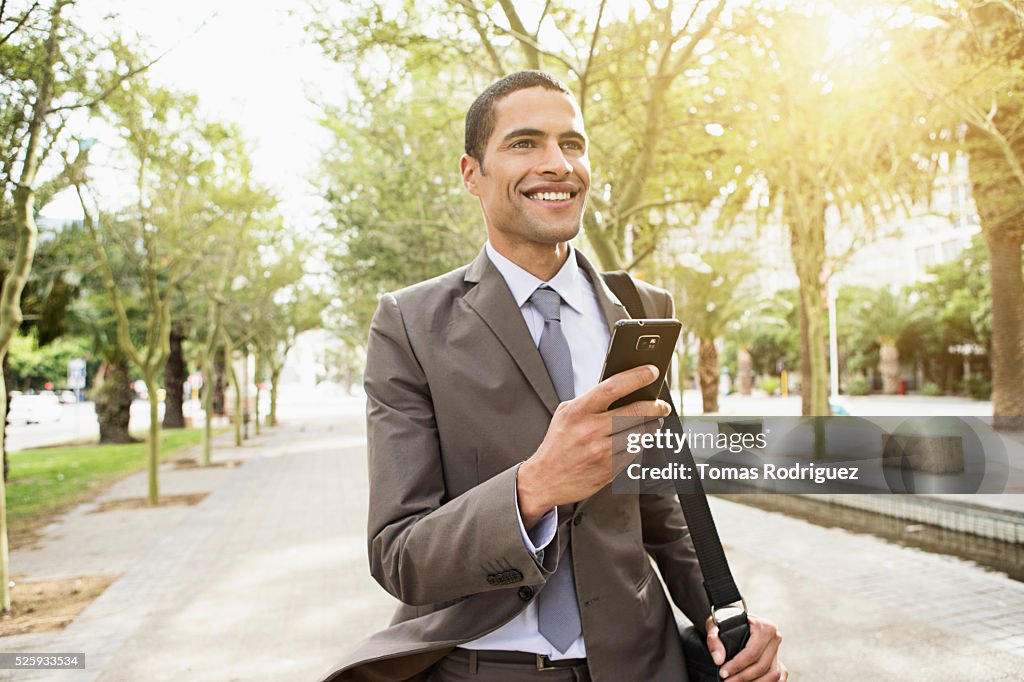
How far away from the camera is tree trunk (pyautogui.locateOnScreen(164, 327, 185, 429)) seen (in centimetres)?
2873

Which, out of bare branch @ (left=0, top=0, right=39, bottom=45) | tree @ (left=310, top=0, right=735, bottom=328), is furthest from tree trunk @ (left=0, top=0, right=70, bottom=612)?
tree @ (left=310, top=0, right=735, bottom=328)

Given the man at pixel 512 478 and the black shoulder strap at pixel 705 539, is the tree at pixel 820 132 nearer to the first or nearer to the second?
the man at pixel 512 478

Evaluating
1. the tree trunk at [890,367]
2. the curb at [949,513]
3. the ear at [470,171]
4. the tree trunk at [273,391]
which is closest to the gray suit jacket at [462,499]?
the ear at [470,171]

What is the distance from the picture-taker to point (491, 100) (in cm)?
170

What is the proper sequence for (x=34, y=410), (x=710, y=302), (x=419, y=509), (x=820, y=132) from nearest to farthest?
(x=419, y=509) → (x=820, y=132) → (x=710, y=302) → (x=34, y=410)

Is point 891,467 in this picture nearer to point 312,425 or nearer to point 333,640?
point 333,640

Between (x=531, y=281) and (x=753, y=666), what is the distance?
87cm

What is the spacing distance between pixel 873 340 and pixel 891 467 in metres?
46.6

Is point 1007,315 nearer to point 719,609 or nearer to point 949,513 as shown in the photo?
point 949,513

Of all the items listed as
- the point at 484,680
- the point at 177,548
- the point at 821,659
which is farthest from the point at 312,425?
the point at 484,680

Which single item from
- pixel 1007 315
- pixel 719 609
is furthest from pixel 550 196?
pixel 1007 315

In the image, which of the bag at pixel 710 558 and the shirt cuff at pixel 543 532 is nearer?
the shirt cuff at pixel 543 532

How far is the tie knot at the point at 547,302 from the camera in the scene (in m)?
1.72

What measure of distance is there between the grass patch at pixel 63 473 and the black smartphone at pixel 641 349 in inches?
452
